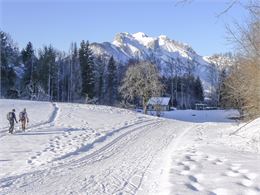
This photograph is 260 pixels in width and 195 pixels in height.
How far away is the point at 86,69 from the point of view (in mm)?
84875

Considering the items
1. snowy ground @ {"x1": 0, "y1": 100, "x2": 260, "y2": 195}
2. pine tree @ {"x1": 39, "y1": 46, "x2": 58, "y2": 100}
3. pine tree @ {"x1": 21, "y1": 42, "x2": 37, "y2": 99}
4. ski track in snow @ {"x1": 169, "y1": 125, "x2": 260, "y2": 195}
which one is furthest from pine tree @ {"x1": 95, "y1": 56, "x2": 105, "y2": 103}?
ski track in snow @ {"x1": 169, "y1": 125, "x2": 260, "y2": 195}

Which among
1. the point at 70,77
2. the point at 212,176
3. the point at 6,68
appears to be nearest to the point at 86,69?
the point at 70,77

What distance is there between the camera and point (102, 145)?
21.0 metres

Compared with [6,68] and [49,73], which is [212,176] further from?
[49,73]

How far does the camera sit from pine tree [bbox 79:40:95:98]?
8206cm

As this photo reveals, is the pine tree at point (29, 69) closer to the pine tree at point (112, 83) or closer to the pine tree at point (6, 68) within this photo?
the pine tree at point (6, 68)

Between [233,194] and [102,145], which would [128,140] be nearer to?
[102,145]

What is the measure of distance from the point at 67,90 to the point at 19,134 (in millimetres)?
64096

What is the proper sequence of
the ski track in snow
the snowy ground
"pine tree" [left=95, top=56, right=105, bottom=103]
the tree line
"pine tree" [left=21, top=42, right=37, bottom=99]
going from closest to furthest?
the ski track in snow → the snowy ground → the tree line → "pine tree" [left=21, top=42, right=37, bottom=99] → "pine tree" [left=95, top=56, right=105, bottom=103]

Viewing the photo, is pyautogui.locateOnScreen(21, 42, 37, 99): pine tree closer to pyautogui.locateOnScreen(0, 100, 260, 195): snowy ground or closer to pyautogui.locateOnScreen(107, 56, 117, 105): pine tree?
pyautogui.locateOnScreen(107, 56, 117, 105): pine tree

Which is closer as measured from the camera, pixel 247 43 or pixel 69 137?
pixel 247 43

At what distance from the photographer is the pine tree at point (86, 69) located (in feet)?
269

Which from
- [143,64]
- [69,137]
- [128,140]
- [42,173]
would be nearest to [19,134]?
[69,137]

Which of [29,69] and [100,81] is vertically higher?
[29,69]
